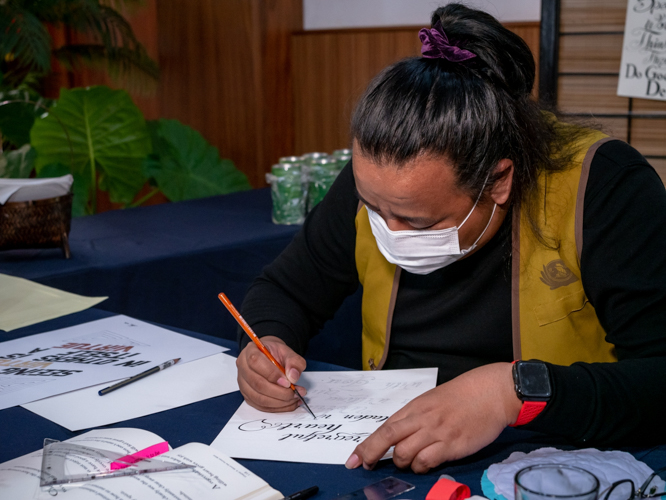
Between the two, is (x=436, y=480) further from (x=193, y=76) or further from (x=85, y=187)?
(x=193, y=76)

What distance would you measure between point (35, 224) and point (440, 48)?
1179 mm

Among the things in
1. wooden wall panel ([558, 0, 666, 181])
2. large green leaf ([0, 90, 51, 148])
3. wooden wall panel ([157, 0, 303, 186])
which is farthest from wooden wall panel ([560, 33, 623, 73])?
large green leaf ([0, 90, 51, 148])

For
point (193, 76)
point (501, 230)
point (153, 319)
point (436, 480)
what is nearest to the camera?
point (436, 480)

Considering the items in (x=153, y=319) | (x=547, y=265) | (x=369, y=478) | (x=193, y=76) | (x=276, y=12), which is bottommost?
(x=153, y=319)

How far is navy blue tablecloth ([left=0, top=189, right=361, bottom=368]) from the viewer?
1.73 meters

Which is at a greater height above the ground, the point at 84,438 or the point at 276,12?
the point at 276,12

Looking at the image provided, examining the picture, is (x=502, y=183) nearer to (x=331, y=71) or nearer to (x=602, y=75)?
(x=602, y=75)

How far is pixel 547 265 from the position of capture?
3.68 ft

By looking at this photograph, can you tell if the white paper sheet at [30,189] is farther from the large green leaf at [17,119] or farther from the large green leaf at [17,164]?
the large green leaf at [17,119]

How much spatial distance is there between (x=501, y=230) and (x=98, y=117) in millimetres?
2427

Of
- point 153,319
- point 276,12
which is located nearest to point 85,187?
point 153,319

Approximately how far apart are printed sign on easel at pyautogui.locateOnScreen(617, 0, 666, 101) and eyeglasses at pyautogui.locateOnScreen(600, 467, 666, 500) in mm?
1808

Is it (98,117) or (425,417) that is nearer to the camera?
(425,417)

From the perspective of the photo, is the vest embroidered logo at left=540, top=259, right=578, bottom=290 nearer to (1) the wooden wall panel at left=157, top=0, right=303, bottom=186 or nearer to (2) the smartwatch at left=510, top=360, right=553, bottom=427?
(2) the smartwatch at left=510, top=360, right=553, bottom=427
